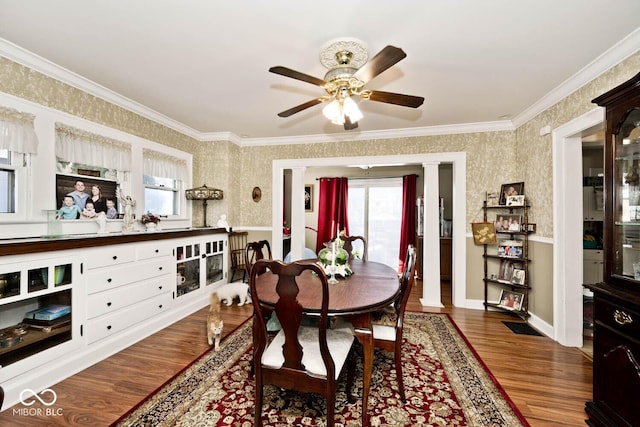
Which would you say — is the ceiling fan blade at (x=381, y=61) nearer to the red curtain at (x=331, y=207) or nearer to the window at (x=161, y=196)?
the window at (x=161, y=196)

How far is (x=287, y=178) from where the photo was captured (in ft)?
20.4

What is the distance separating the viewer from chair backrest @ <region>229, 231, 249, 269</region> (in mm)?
4207

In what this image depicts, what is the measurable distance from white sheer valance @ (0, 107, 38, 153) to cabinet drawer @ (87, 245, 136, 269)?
3.15 feet

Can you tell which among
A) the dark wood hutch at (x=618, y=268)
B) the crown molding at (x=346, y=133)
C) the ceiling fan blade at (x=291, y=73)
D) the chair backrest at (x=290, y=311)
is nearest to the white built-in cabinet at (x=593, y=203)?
the crown molding at (x=346, y=133)

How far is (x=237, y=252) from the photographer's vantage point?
4309 millimetres

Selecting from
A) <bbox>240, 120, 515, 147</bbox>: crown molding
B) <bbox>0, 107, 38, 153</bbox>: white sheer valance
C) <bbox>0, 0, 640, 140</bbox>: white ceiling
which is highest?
<bbox>0, 0, 640, 140</bbox>: white ceiling

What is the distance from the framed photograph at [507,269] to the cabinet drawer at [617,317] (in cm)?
188

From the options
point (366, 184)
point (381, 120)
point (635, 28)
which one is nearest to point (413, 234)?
point (366, 184)

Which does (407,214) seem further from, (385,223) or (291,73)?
(291,73)

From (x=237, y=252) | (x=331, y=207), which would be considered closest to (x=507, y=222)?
(x=331, y=207)

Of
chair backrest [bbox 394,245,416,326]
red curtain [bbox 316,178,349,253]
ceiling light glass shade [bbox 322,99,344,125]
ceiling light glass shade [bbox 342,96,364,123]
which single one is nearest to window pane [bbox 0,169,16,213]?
ceiling light glass shade [bbox 322,99,344,125]

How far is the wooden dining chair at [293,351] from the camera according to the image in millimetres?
1385

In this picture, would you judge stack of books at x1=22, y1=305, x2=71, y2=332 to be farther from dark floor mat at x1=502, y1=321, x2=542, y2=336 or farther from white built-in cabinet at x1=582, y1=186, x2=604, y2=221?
white built-in cabinet at x1=582, y1=186, x2=604, y2=221

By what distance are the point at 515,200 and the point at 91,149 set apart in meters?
4.71
